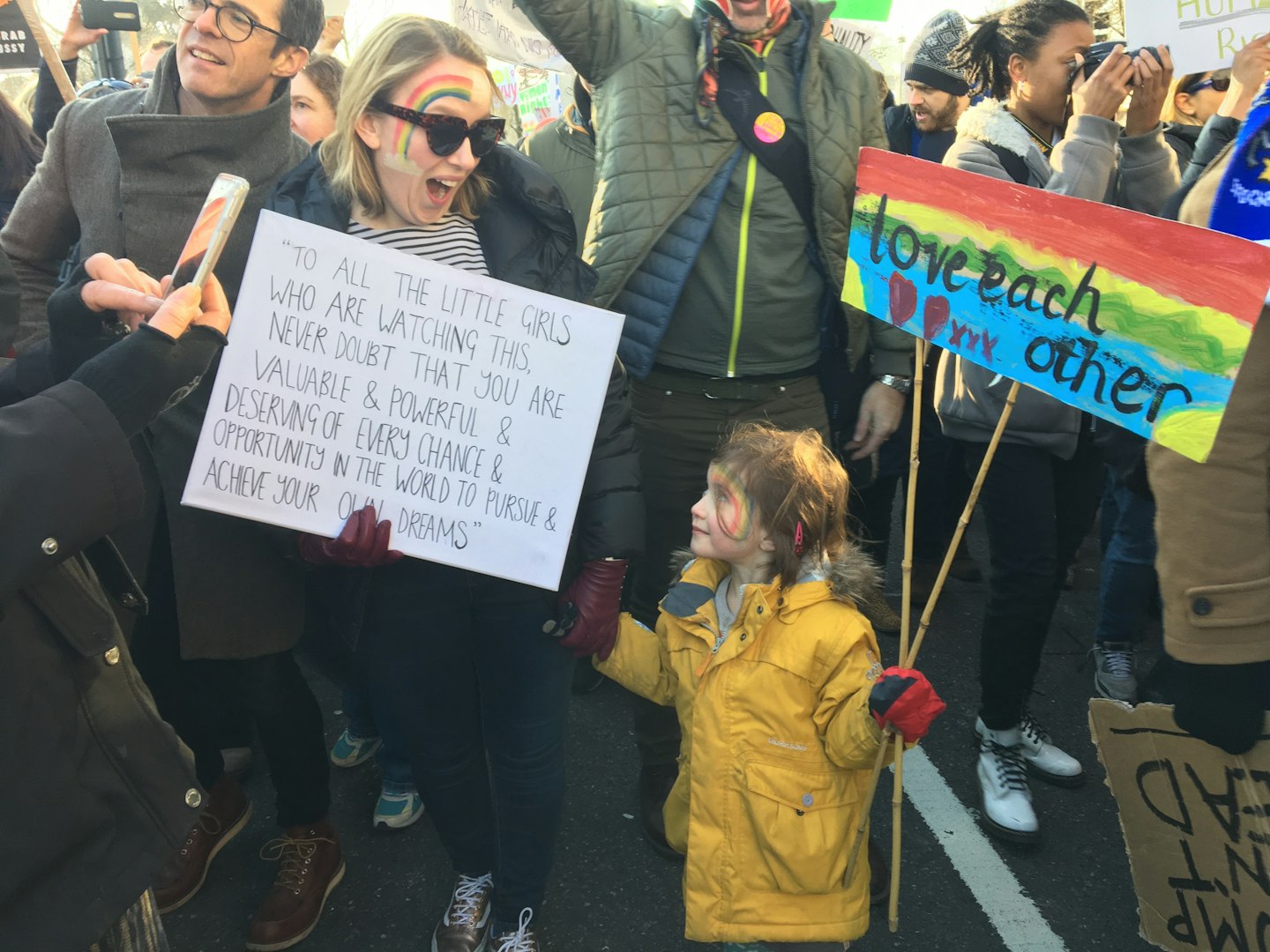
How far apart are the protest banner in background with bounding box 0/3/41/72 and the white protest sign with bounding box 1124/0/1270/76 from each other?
13.0ft

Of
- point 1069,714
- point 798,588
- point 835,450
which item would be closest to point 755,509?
point 798,588

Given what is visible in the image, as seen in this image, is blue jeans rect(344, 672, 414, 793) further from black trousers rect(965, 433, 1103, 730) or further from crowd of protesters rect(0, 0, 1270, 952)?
black trousers rect(965, 433, 1103, 730)

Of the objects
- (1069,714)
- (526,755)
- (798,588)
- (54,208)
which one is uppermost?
(54,208)

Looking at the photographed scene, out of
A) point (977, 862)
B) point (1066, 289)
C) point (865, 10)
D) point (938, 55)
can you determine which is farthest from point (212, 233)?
point (865, 10)

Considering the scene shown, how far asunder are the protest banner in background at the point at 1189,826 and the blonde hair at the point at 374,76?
1.70 m

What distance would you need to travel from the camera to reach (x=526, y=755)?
2059 mm

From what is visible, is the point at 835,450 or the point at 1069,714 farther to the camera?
the point at 1069,714

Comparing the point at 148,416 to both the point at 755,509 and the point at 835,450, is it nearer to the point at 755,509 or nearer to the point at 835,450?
the point at 755,509

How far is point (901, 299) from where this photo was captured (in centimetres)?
185

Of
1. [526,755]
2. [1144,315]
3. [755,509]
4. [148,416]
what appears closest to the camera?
[148,416]

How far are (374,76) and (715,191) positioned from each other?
86 centimetres

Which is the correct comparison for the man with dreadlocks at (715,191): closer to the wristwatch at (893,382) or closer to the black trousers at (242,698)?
the wristwatch at (893,382)

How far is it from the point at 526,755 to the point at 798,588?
0.68 meters

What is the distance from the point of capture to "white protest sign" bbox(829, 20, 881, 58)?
4.88 metres
